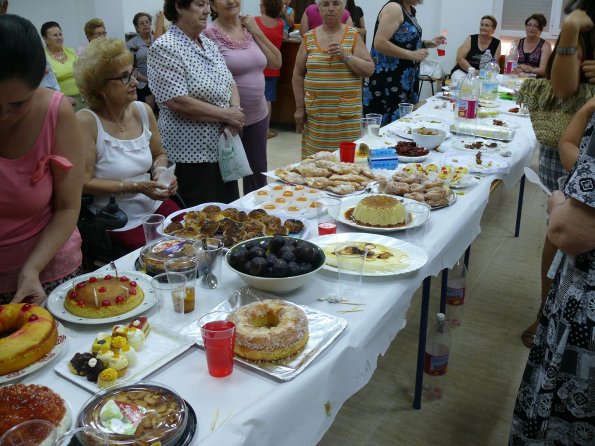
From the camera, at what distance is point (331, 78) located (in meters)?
3.33

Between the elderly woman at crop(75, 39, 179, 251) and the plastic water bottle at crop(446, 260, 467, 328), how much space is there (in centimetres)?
150

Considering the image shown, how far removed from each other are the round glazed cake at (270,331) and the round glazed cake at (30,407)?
1.21ft

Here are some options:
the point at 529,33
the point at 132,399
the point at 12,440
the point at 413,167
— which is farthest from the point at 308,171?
the point at 529,33

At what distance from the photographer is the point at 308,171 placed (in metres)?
2.41

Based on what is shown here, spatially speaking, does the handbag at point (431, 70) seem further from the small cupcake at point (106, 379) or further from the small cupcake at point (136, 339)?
the small cupcake at point (106, 379)

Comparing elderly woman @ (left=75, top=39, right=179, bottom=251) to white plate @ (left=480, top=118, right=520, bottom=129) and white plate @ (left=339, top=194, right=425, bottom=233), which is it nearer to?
white plate @ (left=339, top=194, right=425, bottom=233)

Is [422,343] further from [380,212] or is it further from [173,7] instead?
[173,7]

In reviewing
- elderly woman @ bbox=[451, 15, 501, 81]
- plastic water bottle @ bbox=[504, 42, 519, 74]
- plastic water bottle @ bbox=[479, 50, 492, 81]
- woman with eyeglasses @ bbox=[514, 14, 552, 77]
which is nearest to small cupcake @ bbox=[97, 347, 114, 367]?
plastic water bottle @ bbox=[479, 50, 492, 81]

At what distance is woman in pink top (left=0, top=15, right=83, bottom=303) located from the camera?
4.77 feet

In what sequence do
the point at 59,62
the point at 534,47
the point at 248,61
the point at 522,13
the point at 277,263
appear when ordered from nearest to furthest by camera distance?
the point at 277,263 → the point at 248,61 → the point at 59,62 → the point at 534,47 → the point at 522,13

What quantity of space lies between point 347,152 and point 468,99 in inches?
47.1

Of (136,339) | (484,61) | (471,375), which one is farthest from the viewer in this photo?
(484,61)

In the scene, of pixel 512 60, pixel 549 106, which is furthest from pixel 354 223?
pixel 512 60

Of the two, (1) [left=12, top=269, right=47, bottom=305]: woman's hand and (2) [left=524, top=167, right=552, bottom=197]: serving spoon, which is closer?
(1) [left=12, top=269, right=47, bottom=305]: woman's hand
